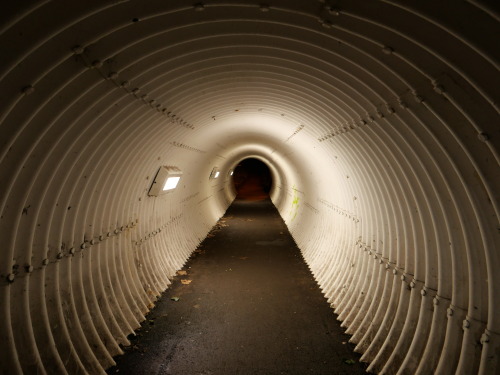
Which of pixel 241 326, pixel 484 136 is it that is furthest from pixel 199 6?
pixel 241 326

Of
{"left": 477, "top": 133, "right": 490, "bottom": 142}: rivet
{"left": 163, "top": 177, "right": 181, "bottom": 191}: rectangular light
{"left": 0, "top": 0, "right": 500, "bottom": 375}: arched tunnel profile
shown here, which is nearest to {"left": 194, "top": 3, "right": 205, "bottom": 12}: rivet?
{"left": 0, "top": 0, "right": 500, "bottom": 375}: arched tunnel profile

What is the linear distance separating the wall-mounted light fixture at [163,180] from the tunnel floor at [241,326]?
2293 mm

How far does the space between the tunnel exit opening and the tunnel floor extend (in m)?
24.0

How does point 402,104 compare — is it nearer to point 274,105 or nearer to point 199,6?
point 199,6

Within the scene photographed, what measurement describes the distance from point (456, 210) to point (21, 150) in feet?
14.2

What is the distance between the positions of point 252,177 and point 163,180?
91.2 feet

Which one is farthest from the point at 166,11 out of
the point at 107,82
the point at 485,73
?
the point at 485,73

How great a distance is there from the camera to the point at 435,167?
12.1 feet

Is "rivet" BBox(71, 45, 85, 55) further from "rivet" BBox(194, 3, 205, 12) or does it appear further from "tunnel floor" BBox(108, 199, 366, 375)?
"tunnel floor" BBox(108, 199, 366, 375)

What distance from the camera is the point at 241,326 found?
596cm

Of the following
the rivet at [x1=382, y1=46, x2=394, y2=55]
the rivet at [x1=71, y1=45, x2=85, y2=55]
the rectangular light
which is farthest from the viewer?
the rectangular light

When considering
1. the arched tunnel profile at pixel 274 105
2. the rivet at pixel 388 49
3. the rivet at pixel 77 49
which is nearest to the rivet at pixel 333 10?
the arched tunnel profile at pixel 274 105

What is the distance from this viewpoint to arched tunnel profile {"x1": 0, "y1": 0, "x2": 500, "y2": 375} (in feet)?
8.64

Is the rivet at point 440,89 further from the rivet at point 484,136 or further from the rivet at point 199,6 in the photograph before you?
the rivet at point 199,6
